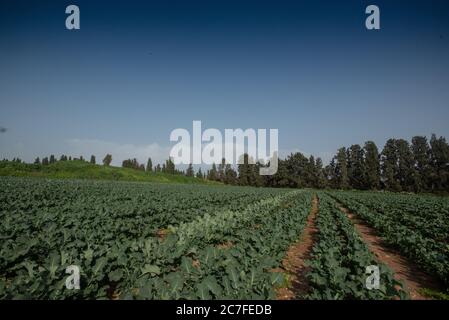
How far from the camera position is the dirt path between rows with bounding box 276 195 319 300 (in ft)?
20.0

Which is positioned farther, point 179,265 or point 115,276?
point 179,265

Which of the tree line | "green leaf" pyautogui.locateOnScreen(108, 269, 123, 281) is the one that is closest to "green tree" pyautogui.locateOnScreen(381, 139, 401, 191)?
the tree line

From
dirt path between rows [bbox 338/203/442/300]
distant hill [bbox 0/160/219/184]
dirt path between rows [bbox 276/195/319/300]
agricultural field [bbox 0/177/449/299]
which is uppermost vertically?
distant hill [bbox 0/160/219/184]

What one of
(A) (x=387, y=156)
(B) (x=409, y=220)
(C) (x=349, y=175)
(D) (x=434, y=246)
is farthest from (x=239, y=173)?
(D) (x=434, y=246)

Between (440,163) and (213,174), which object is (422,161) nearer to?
(440,163)

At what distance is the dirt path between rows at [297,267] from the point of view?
240 inches

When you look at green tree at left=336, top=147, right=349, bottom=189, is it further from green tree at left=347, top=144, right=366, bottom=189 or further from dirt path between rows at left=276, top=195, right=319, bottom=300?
dirt path between rows at left=276, top=195, right=319, bottom=300

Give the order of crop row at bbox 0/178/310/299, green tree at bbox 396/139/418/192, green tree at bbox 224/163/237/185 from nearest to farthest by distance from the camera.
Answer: crop row at bbox 0/178/310/299
green tree at bbox 396/139/418/192
green tree at bbox 224/163/237/185

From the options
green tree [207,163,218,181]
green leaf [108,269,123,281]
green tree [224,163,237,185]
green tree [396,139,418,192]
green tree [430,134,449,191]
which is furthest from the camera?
green tree [207,163,218,181]

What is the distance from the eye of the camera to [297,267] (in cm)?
786

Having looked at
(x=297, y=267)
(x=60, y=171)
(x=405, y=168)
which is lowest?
(x=297, y=267)

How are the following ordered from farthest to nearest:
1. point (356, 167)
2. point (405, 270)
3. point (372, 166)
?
1. point (356, 167)
2. point (372, 166)
3. point (405, 270)

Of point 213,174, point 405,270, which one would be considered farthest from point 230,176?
point 405,270
